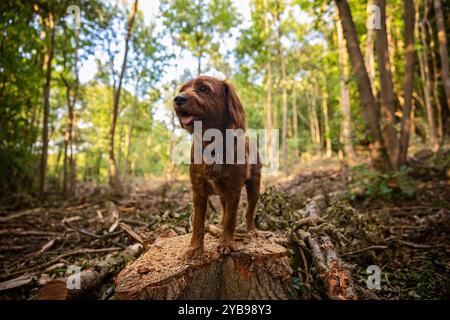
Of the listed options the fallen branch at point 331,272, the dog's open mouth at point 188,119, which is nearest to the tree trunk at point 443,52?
the fallen branch at point 331,272

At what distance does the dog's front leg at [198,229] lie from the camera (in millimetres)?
2689

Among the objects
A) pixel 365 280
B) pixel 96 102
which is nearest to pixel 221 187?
pixel 365 280

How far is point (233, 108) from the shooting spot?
9.66 feet

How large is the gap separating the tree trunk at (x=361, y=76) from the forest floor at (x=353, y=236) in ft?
3.56

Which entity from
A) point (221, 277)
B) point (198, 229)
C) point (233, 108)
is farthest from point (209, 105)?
point (221, 277)

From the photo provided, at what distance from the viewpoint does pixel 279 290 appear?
98.8 inches

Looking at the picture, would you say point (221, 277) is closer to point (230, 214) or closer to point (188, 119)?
point (230, 214)

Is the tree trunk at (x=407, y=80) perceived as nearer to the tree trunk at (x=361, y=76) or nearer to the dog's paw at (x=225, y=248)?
the tree trunk at (x=361, y=76)

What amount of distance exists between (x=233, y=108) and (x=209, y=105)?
1.05ft

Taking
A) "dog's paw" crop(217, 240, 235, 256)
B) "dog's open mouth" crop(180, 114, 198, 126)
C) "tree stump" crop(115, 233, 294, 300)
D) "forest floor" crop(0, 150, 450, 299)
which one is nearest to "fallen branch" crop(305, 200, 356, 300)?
"forest floor" crop(0, 150, 450, 299)

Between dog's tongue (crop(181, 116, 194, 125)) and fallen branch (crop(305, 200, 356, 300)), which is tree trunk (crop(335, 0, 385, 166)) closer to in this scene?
fallen branch (crop(305, 200, 356, 300))
